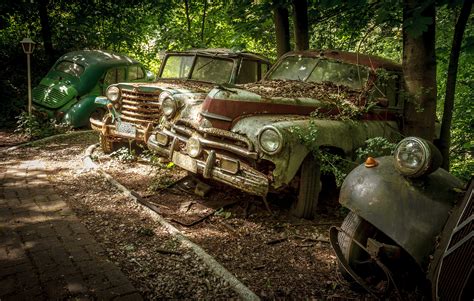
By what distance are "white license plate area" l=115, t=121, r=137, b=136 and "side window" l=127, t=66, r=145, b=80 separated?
448 cm

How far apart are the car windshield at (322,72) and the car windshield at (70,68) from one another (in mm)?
6241

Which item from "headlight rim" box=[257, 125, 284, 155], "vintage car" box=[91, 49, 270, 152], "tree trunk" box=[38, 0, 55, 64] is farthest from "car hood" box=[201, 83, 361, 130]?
"tree trunk" box=[38, 0, 55, 64]

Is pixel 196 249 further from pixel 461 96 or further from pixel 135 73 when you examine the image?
pixel 135 73

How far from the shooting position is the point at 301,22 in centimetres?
769

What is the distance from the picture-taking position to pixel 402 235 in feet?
8.32

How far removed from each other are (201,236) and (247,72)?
3.53 metres

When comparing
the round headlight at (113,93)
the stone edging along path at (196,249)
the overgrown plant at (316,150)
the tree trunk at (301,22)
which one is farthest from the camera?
the tree trunk at (301,22)

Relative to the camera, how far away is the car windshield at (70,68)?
9742 mm

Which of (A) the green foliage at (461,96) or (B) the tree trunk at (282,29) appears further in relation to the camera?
(B) the tree trunk at (282,29)

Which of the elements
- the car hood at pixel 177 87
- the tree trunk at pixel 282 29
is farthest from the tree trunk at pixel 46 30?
the tree trunk at pixel 282 29

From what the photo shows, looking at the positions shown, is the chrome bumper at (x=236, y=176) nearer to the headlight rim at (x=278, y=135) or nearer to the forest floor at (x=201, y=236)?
the headlight rim at (x=278, y=135)

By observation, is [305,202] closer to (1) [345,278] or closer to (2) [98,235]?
(1) [345,278]

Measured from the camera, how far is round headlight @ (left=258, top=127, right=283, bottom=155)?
12.4ft

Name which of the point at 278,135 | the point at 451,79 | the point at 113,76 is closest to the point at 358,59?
the point at 451,79
